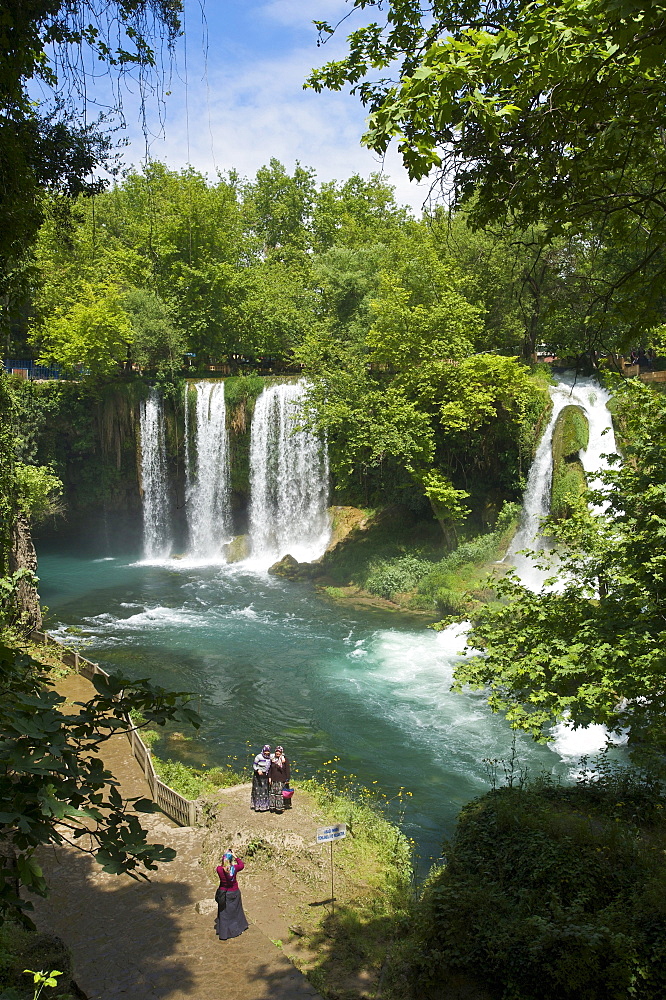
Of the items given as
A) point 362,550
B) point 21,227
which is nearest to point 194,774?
point 21,227

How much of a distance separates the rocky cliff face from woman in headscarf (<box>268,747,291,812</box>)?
759cm

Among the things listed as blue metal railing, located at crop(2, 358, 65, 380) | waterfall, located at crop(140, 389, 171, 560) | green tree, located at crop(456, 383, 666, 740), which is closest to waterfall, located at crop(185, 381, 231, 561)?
waterfall, located at crop(140, 389, 171, 560)

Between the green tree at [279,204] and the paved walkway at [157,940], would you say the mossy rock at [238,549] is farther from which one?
the green tree at [279,204]

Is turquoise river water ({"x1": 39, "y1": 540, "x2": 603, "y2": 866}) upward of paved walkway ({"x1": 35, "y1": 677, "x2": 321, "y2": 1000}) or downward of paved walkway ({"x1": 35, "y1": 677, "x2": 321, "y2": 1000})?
downward

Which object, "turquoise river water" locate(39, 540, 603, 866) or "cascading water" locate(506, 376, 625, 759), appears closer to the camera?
"turquoise river water" locate(39, 540, 603, 866)

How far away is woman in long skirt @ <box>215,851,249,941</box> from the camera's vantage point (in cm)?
761

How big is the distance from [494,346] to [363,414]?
19.8 ft

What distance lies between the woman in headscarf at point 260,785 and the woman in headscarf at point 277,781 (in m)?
0.08

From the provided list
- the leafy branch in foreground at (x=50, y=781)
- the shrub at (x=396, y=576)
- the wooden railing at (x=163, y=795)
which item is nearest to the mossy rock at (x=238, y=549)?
the shrub at (x=396, y=576)

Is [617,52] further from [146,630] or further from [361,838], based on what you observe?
[146,630]

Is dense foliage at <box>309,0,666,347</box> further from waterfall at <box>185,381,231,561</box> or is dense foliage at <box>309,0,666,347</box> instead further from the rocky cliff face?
waterfall at <box>185,381,231,561</box>

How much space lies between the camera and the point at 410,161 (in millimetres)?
4590

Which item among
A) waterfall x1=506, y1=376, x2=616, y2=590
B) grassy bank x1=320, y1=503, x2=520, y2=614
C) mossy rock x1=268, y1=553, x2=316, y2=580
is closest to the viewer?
waterfall x1=506, y1=376, x2=616, y2=590

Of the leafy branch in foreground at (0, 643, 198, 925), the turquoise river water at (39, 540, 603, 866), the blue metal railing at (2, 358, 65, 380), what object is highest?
the blue metal railing at (2, 358, 65, 380)
